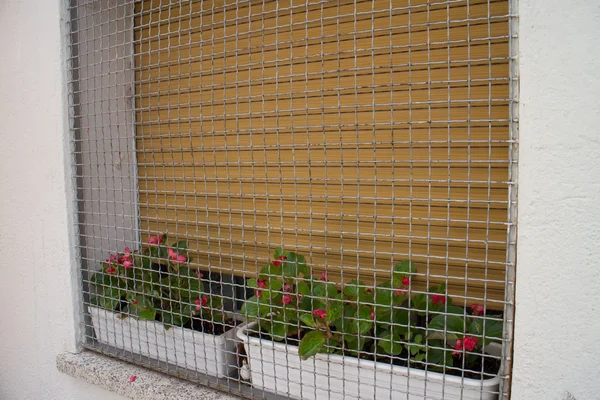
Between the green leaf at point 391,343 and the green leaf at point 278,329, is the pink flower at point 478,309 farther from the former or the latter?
the green leaf at point 278,329

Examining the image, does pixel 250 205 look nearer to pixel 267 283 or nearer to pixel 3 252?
pixel 267 283

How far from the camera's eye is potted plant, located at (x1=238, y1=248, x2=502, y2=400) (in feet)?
4.26

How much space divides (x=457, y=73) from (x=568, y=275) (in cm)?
81

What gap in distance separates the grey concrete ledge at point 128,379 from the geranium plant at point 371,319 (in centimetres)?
36

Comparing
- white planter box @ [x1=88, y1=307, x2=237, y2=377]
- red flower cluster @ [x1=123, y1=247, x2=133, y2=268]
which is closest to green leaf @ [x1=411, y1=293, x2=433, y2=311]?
white planter box @ [x1=88, y1=307, x2=237, y2=377]

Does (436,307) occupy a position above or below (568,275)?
below

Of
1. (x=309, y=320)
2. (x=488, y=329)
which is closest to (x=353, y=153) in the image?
(x=309, y=320)

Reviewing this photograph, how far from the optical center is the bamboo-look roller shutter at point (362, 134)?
4.80 feet

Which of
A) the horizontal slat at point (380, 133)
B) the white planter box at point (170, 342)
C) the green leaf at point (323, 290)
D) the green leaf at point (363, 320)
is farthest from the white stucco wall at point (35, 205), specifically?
the green leaf at point (363, 320)

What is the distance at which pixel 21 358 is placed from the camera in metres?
2.29

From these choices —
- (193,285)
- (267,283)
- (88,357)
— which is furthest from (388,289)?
(88,357)

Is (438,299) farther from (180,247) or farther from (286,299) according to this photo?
(180,247)

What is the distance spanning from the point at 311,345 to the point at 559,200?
805mm

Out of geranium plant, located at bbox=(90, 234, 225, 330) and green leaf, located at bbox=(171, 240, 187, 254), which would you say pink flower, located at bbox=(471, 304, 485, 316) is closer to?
geranium plant, located at bbox=(90, 234, 225, 330)
